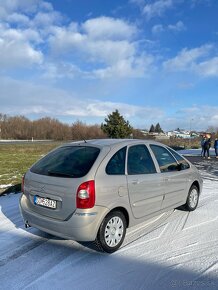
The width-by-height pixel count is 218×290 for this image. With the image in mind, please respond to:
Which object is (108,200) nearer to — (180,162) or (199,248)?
(199,248)

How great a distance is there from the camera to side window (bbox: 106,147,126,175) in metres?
4.16

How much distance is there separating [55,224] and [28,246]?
2.25ft

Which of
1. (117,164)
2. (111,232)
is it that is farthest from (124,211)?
(117,164)

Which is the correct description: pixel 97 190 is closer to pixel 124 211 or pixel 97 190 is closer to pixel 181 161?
pixel 124 211

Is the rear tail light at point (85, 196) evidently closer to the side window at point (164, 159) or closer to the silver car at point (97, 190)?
the silver car at point (97, 190)

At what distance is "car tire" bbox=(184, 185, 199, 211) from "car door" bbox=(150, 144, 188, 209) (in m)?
0.24

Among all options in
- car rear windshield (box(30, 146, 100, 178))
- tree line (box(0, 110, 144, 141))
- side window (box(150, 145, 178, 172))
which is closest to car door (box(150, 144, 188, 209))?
side window (box(150, 145, 178, 172))

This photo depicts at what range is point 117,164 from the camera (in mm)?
4312

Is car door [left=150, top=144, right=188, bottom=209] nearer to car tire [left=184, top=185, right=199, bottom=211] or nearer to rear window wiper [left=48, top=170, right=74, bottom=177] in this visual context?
car tire [left=184, top=185, right=199, bottom=211]

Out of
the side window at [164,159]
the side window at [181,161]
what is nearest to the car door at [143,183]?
the side window at [164,159]

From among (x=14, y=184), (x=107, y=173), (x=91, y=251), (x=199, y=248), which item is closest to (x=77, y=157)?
(x=107, y=173)

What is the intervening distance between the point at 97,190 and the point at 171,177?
6.32 ft

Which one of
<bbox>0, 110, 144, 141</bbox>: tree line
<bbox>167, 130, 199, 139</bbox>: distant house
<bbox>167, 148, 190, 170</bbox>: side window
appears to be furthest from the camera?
<bbox>0, 110, 144, 141</bbox>: tree line

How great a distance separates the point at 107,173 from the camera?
160 inches
